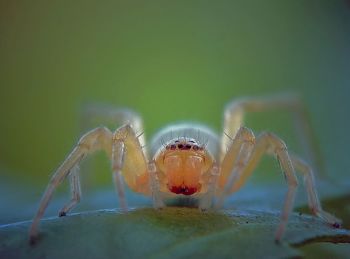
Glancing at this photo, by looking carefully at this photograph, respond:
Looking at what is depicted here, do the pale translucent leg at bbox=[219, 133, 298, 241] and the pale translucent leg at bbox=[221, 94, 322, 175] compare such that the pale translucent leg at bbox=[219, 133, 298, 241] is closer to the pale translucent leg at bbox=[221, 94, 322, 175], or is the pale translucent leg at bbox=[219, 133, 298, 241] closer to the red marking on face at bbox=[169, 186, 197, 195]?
the red marking on face at bbox=[169, 186, 197, 195]

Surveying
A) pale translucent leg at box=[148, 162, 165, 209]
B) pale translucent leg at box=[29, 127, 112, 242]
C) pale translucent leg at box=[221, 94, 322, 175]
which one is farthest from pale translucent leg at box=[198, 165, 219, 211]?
pale translucent leg at box=[221, 94, 322, 175]

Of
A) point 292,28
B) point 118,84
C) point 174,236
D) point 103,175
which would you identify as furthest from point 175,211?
point 292,28

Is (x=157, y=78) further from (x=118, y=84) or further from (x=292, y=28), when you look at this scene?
(x=292, y=28)

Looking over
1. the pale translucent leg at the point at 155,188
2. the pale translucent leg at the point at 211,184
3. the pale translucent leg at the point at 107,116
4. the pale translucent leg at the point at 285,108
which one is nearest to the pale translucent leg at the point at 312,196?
the pale translucent leg at the point at 211,184

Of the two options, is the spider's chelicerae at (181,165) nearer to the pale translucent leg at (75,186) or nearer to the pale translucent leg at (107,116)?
the pale translucent leg at (75,186)

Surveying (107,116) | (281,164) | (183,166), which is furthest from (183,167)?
(107,116)

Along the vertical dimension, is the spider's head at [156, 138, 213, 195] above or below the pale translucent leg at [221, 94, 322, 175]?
below
